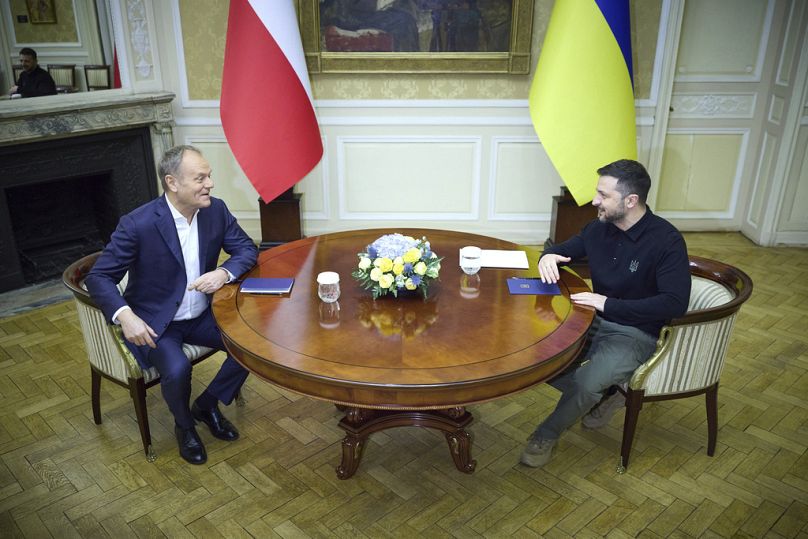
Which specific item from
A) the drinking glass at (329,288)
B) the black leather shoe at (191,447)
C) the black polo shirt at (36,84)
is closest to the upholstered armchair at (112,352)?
the black leather shoe at (191,447)

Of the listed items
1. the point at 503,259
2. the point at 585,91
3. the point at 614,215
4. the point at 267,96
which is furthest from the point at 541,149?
the point at 614,215

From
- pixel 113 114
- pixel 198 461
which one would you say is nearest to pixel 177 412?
pixel 198 461

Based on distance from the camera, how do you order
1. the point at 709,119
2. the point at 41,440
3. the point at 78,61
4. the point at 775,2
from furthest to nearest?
the point at 709,119, the point at 775,2, the point at 78,61, the point at 41,440

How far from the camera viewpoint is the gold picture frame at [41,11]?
3.86 meters

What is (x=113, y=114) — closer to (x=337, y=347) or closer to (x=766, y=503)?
(x=337, y=347)

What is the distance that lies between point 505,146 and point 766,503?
9.19ft

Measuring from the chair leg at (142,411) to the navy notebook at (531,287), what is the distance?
1367 millimetres

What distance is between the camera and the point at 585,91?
358 cm

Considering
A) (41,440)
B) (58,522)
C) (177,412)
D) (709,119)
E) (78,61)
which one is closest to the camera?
(58,522)

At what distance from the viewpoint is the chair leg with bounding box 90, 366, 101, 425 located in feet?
8.49

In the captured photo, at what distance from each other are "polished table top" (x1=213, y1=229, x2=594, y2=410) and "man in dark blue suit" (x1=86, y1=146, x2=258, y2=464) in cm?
21

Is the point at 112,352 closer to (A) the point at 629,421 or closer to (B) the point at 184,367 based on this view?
(B) the point at 184,367

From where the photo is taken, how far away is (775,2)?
4324 mm

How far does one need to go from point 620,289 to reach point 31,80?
3.48 m
